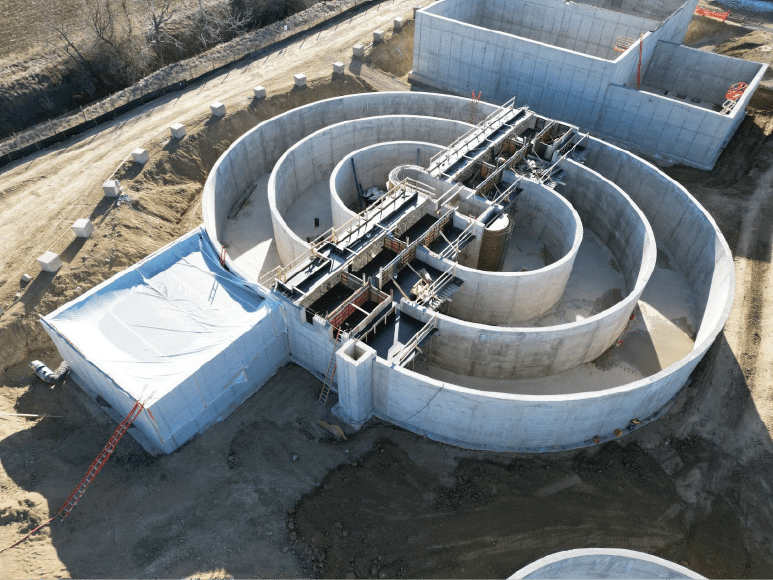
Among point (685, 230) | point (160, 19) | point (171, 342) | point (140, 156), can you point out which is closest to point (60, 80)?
point (160, 19)

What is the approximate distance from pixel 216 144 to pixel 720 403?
89.6 feet

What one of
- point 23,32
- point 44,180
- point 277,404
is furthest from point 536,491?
point 23,32

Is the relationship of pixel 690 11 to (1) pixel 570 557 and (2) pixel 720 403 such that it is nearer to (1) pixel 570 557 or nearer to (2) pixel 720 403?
(2) pixel 720 403

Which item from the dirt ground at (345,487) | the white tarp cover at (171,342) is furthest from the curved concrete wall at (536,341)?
the white tarp cover at (171,342)

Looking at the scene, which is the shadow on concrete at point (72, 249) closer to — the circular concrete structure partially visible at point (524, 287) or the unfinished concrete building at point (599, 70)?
the circular concrete structure partially visible at point (524, 287)

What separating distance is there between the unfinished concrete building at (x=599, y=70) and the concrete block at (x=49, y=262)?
26.3 m

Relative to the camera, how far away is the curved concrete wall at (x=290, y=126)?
27.3m

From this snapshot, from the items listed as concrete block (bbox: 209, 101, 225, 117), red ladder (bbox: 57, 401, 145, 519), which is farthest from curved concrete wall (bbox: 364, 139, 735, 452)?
concrete block (bbox: 209, 101, 225, 117)

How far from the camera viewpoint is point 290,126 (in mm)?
30828

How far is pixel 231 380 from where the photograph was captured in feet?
62.4

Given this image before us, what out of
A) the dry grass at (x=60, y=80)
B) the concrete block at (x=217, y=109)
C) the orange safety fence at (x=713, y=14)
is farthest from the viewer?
the orange safety fence at (x=713, y=14)

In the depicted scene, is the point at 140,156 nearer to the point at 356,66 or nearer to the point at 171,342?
the point at 171,342

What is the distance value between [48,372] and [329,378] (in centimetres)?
1037

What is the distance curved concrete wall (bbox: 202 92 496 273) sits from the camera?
27312 millimetres
